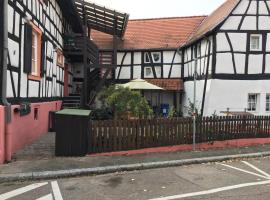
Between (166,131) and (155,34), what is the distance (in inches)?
707

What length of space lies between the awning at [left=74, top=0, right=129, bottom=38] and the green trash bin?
977 cm

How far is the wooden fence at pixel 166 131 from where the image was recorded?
10290 mm

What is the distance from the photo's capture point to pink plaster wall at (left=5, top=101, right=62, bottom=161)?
29.8 feet

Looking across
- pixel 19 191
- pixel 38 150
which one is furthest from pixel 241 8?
pixel 19 191

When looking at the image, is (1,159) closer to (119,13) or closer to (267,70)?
(119,13)

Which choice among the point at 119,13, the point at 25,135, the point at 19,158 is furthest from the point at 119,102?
the point at 119,13

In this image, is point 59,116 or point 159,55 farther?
point 159,55

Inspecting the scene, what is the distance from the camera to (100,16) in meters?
20.7

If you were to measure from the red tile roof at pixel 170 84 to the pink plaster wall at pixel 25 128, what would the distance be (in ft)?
38.4

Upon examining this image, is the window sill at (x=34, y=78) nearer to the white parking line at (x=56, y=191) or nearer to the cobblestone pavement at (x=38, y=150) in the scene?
the cobblestone pavement at (x=38, y=150)

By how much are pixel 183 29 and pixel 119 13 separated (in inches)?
392

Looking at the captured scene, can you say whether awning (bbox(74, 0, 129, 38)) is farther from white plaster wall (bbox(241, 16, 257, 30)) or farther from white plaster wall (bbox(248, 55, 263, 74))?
white plaster wall (bbox(248, 55, 263, 74))

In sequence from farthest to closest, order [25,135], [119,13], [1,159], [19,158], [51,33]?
[119,13] → [51,33] → [25,135] → [19,158] → [1,159]

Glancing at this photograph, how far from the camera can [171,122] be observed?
37.0 feet
